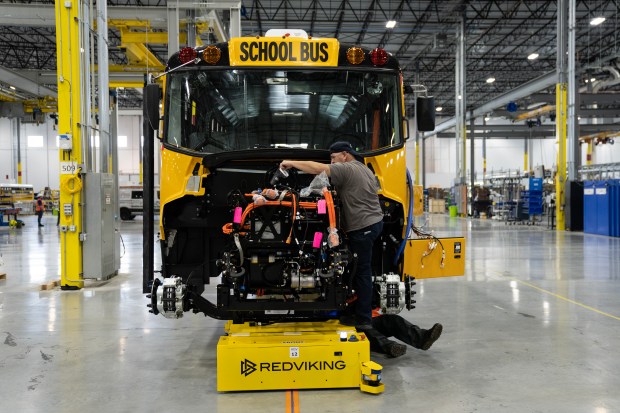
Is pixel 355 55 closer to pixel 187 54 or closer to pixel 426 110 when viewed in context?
pixel 426 110

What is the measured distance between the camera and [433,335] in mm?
4695

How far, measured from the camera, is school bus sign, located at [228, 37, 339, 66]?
188 inches

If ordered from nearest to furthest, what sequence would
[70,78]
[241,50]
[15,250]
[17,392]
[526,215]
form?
[17,392], [241,50], [70,78], [15,250], [526,215]

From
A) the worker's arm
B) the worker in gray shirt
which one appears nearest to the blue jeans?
the worker in gray shirt

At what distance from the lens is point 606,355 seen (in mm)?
4852

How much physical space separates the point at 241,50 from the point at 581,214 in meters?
18.8

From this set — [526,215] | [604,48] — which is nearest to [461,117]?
[526,215]

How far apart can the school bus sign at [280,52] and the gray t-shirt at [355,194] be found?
1123mm

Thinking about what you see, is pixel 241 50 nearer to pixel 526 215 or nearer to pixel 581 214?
pixel 581 214

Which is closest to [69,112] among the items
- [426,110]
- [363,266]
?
[426,110]

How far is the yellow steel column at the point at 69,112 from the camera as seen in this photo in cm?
839

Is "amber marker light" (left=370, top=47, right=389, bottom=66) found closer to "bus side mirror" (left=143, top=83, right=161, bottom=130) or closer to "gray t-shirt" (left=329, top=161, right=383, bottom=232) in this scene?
"gray t-shirt" (left=329, top=161, right=383, bottom=232)

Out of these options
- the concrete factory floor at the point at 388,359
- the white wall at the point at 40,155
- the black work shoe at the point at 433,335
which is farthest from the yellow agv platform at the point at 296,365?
the white wall at the point at 40,155

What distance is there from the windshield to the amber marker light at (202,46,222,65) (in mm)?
134
